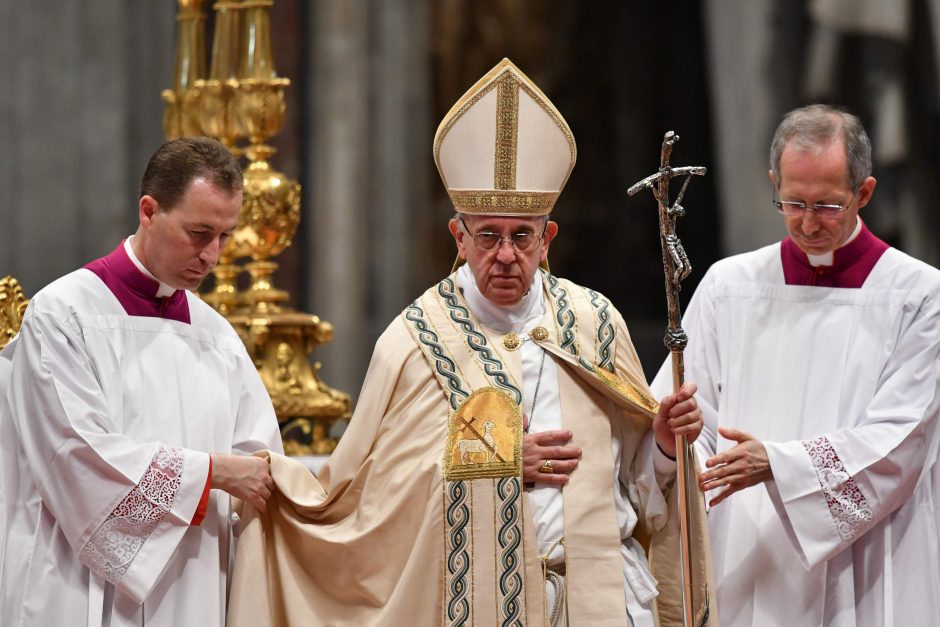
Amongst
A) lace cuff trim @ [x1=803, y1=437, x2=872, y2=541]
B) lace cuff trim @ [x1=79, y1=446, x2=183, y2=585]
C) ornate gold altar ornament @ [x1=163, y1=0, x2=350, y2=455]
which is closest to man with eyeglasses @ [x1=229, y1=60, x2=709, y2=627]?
lace cuff trim @ [x1=79, y1=446, x2=183, y2=585]

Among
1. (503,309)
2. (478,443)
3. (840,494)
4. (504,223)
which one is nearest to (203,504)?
(478,443)

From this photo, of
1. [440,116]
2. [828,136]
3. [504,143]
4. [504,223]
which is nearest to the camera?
[504,223]

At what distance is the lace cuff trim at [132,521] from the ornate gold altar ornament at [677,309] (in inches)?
53.1

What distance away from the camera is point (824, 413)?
198 inches

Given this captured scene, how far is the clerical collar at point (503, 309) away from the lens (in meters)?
4.62

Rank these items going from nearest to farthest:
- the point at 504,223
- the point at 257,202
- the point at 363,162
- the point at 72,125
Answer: the point at 504,223, the point at 257,202, the point at 72,125, the point at 363,162

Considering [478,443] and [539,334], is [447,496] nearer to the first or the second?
[478,443]

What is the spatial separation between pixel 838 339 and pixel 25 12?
549 cm

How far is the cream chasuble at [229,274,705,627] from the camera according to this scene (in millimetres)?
4359

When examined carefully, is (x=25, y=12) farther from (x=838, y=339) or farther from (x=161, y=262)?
(x=838, y=339)

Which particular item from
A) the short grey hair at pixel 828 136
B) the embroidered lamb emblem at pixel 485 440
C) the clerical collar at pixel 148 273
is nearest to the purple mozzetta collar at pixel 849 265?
the short grey hair at pixel 828 136

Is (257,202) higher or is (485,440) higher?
(257,202)

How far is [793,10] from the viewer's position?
9.09 m

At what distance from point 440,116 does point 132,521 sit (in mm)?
5823
